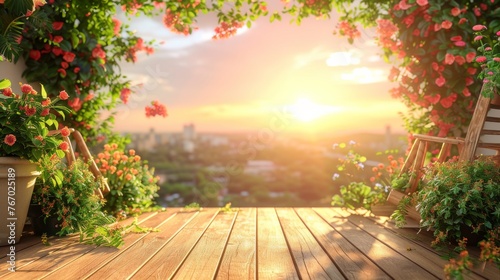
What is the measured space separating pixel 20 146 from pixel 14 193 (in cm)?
28

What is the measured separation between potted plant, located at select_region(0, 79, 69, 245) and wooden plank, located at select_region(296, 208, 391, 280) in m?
1.69

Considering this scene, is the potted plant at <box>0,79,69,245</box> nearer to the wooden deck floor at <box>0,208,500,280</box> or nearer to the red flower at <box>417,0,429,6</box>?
the wooden deck floor at <box>0,208,500,280</box>

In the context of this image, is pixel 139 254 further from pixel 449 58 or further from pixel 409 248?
pixel 449 58

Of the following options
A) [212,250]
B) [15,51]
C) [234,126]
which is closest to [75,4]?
[15,51]

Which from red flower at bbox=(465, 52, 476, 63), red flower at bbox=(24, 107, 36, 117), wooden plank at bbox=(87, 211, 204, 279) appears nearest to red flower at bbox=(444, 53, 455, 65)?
red flower at bbox=(465, 52, 476, 63)

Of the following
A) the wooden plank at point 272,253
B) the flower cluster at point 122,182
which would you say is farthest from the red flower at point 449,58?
the flower cluster at point 122,182

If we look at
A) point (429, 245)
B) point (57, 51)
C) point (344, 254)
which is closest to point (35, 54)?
point (57, 51)

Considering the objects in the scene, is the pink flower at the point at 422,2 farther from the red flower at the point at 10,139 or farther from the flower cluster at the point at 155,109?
the red flower at the point at 10,139

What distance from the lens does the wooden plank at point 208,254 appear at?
87.4 inches

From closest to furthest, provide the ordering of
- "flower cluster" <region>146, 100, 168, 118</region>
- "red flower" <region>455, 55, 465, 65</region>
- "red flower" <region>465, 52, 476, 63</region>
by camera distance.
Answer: "red flower" <region>465, 52, 476, 63</region>
"red flower" <region>455, 55, 465, 65</region>
"flower cluster" <region>146, 100, 168, 118</region>

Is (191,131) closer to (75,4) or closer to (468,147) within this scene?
(75,4)

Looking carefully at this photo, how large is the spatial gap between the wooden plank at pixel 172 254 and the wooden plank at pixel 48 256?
0.34 metres

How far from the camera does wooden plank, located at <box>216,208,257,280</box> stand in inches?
87.4

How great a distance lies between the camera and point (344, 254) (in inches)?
104
